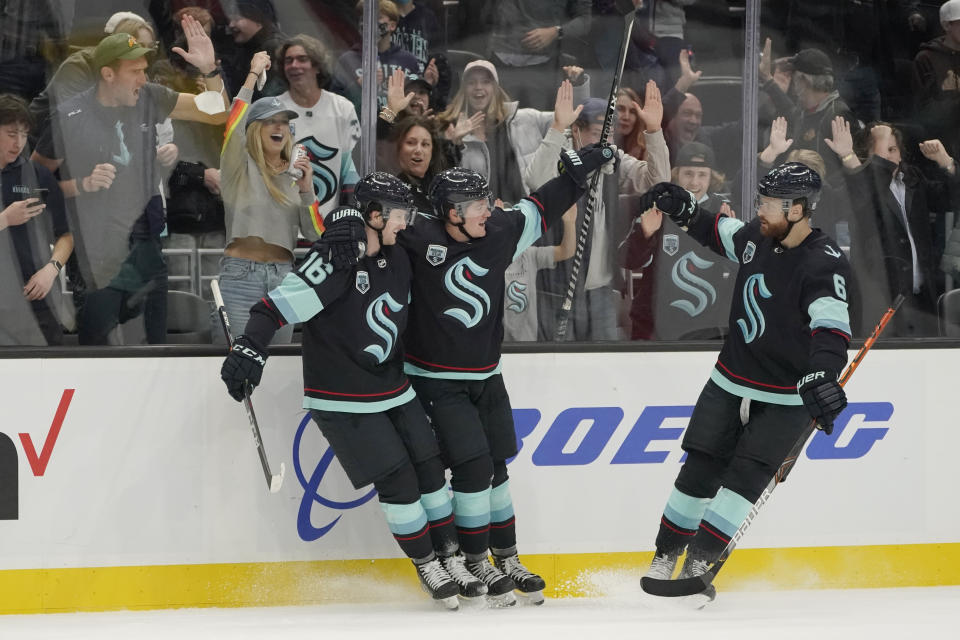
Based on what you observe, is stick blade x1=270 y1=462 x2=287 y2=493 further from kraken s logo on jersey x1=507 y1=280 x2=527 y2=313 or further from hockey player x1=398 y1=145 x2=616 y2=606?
kraken s logo on jersey x1=507 y1=280 x2=527 y2=313

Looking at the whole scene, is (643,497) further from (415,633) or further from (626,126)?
(626,126)

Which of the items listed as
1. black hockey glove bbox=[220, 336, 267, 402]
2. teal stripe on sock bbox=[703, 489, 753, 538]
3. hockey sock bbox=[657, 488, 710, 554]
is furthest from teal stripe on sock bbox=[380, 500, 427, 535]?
teal stripe on sock bbox=[703, 489, 753, 538]

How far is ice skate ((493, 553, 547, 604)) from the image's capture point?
139 inches

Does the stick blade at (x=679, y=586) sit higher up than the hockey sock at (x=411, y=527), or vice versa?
the hockey sock at (x=411, y=527)

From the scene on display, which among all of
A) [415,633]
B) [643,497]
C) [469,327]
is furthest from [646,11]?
[415,633]

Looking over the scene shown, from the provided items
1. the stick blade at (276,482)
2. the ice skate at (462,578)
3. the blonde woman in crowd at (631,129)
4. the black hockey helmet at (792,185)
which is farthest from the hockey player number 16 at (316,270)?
the black hockey helmet at (792,185)

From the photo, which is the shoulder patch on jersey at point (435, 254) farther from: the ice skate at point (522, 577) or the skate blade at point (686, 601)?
the skate blade at point (686, 601)

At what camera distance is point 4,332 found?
11.5ft

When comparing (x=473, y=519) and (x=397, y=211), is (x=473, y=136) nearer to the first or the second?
(x=397, y=211)

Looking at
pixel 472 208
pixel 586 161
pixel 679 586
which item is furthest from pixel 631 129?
pixel 679 586

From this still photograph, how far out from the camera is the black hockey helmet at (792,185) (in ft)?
11.1

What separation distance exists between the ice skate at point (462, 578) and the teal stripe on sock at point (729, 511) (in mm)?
706

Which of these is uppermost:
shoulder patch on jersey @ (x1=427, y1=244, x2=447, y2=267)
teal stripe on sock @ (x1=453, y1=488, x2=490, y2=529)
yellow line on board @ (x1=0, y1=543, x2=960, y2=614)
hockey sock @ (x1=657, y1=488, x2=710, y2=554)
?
shoulder patch on jersey @ (x1=427, y1=244, x2=447, y2=267)

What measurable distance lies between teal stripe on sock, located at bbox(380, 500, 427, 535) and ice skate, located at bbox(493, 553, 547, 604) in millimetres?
322
